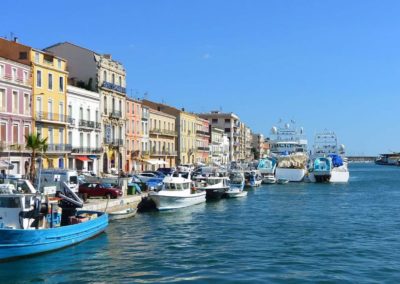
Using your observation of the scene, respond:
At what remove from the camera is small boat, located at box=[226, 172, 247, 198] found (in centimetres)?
5927

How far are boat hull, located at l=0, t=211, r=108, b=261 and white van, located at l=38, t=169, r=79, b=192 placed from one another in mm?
12952

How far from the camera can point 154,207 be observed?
1772 inches

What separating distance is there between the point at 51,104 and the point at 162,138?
37375 mm

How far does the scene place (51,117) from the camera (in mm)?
58125

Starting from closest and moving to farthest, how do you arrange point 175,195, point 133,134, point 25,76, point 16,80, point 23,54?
point 175,195
point 16,80
point 25,76
point 23,54
point 133,134

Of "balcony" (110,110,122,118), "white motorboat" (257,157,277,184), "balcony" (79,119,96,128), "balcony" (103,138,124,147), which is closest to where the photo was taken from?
"balcony" (79,119,96,128)

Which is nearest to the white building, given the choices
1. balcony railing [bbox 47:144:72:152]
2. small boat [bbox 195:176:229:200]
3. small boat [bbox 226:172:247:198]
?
balcony railing [bbox 47:144:72:152]

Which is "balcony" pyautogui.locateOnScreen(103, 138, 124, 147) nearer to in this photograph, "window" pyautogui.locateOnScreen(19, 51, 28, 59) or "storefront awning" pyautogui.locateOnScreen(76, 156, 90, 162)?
"storefront awning" pyautogui.locateOnScreen(76, 156, 90, 162)

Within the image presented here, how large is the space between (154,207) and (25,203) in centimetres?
2013

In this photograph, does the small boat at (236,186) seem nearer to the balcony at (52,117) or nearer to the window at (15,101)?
the balcony at (52,117)

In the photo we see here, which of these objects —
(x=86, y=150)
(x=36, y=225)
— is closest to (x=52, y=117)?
(x=86, y=150)

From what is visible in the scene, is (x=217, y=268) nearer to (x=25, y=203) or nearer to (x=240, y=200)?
(x=25, y=203)

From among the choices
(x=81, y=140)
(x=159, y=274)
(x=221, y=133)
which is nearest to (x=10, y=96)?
(x=81, y=140)

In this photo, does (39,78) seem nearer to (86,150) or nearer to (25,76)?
(25,76)
